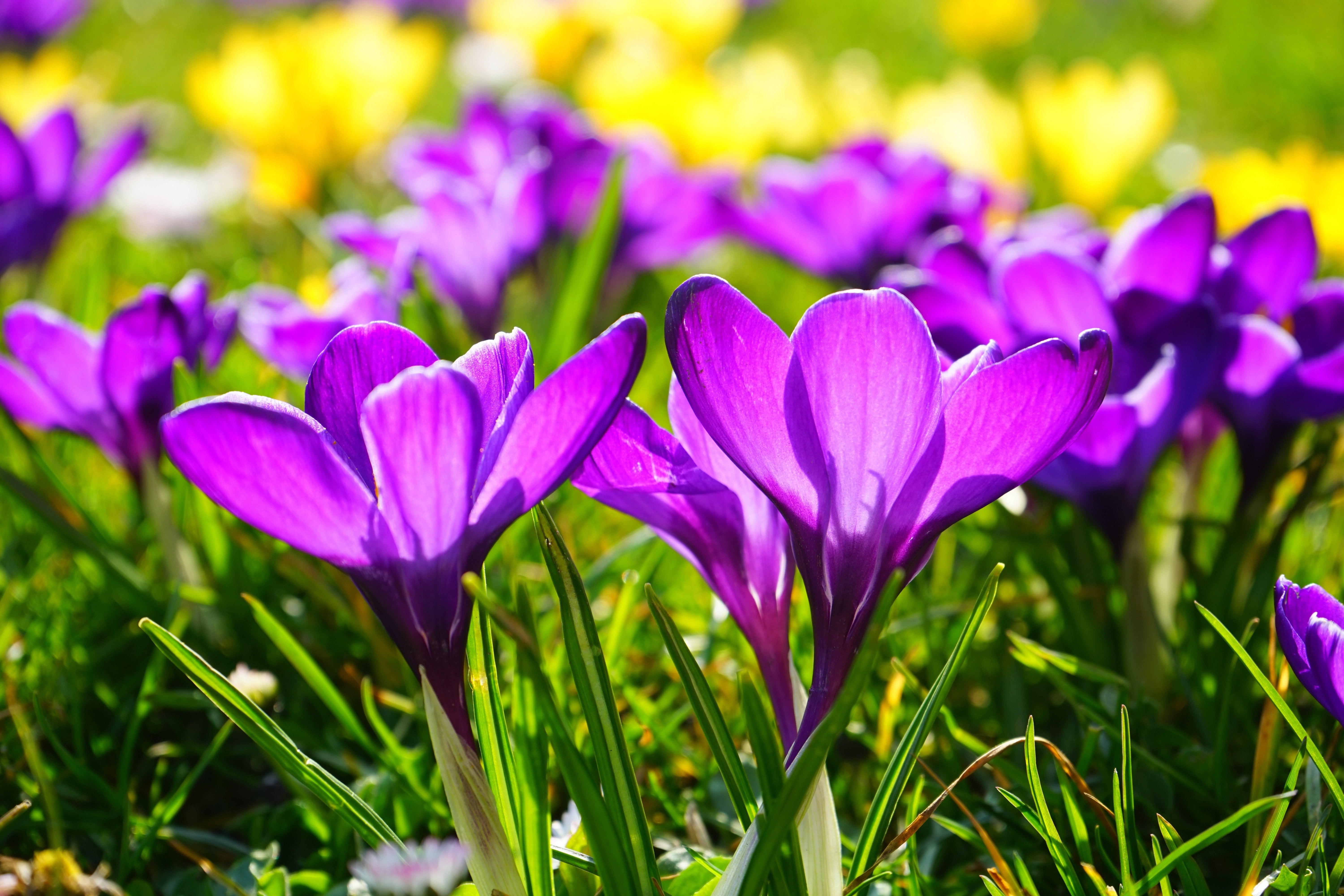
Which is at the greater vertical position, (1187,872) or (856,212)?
(856,212)

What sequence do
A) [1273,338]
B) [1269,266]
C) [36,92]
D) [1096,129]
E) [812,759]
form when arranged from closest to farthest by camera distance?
[812,759]
[1273,338]
[1269,266]
[1096,129]
[36,92]

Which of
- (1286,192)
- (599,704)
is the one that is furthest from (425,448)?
(1286,192)

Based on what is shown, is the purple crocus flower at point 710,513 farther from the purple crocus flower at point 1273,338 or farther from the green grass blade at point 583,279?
the green grass blade at point 583,279

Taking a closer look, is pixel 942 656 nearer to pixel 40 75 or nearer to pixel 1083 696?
pixel 1083 696

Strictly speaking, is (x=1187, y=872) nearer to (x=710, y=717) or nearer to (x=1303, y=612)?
(x=1303, y=612)

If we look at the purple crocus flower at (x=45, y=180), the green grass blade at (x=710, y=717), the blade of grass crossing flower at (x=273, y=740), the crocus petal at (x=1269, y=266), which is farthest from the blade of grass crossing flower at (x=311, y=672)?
the purple crocus flower at (x=45, y=180)
